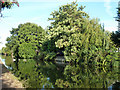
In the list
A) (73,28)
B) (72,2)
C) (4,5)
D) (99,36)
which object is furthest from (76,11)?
(4,5)

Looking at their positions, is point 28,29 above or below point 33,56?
above

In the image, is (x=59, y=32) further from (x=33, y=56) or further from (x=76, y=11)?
(x=33, y=56)

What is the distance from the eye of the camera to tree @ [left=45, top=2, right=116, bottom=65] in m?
26.6

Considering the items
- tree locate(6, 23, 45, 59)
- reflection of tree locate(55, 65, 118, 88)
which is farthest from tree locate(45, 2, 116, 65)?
tree locate(6, 23, 45, 59)

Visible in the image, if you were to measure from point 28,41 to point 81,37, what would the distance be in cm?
3378

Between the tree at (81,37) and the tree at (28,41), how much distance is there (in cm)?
2016

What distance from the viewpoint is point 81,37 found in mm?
29859

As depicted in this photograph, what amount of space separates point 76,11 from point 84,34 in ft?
27.9

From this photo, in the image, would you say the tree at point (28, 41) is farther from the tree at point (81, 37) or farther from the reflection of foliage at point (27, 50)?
the tree at point (81, 37)

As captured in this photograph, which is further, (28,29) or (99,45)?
(28,29)

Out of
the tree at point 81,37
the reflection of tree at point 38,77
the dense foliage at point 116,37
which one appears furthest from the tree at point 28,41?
the reflection of tree at point 38,77

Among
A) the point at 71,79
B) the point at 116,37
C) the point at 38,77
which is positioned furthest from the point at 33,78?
the point at 116,37

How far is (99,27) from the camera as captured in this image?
28828 mm

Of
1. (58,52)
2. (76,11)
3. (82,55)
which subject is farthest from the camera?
(58,52)
